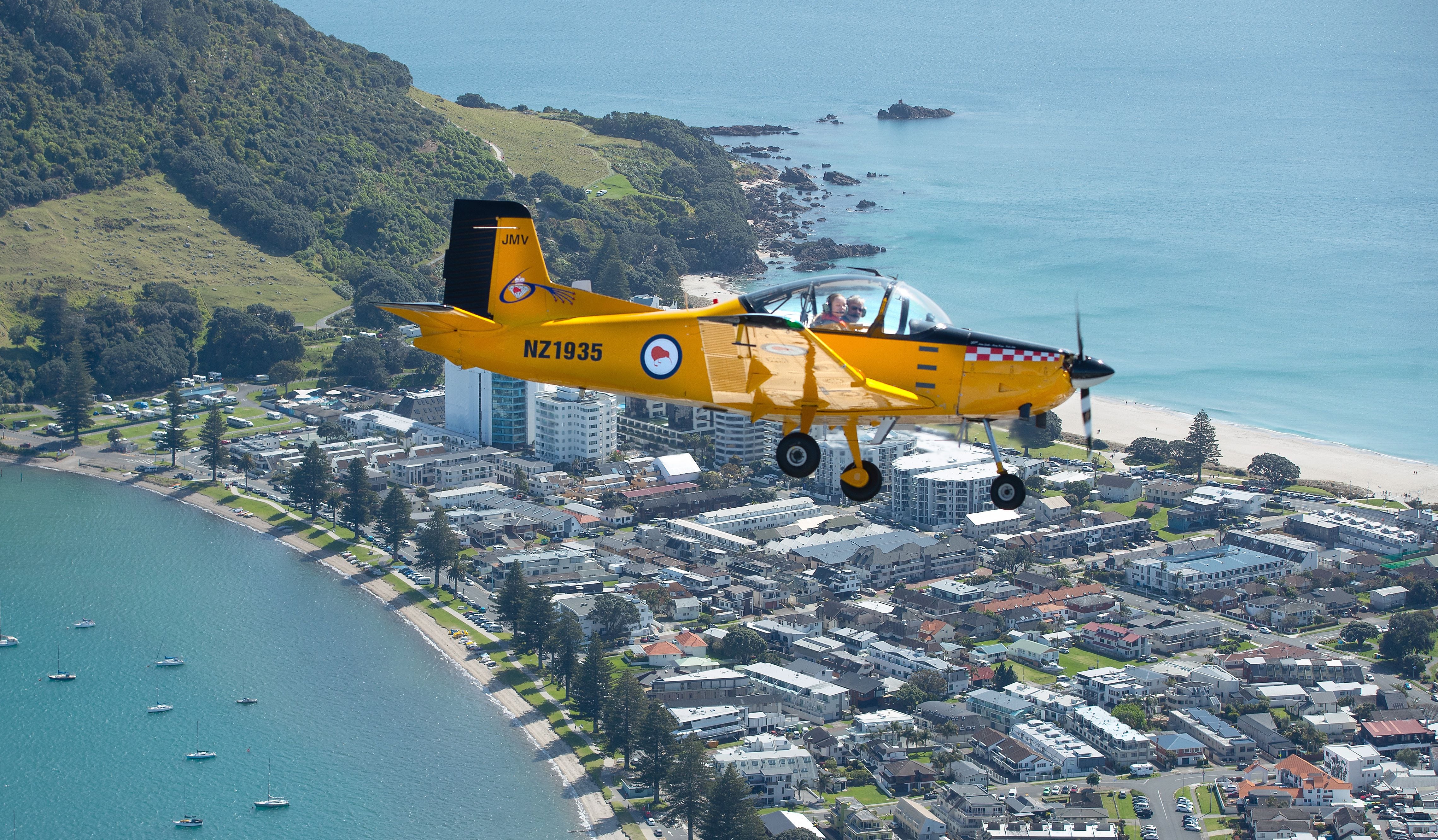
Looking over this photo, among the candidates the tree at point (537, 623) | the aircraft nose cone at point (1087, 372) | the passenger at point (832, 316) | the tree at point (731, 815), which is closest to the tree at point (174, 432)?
the tree at point (537, 623)

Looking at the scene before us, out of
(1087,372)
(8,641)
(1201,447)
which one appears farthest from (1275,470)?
(1087,372)

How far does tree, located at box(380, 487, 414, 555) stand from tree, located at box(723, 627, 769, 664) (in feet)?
45.5

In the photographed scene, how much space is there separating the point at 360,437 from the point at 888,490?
21.0 metres

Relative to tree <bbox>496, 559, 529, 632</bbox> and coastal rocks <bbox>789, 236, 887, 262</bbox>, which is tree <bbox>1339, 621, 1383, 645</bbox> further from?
coastal rocks <bbox>789, 236, 887, 262</bbox>

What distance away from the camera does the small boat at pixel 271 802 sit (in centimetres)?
3506

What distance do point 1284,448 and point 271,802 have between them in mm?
40945

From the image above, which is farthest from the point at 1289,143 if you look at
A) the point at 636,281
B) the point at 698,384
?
the point at 698,384

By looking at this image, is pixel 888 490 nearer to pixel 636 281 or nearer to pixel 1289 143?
pixel 636 281

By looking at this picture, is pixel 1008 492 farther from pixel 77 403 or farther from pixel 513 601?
pixel 77 403

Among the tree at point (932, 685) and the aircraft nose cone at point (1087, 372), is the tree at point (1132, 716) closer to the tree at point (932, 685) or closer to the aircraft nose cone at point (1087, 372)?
the tree at point (932, 685)

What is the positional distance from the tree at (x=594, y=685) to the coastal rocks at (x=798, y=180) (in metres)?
79.4

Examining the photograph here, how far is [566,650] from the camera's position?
3997 cm

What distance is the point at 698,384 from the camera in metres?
16.0

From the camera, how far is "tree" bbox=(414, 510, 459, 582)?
46812 mm
